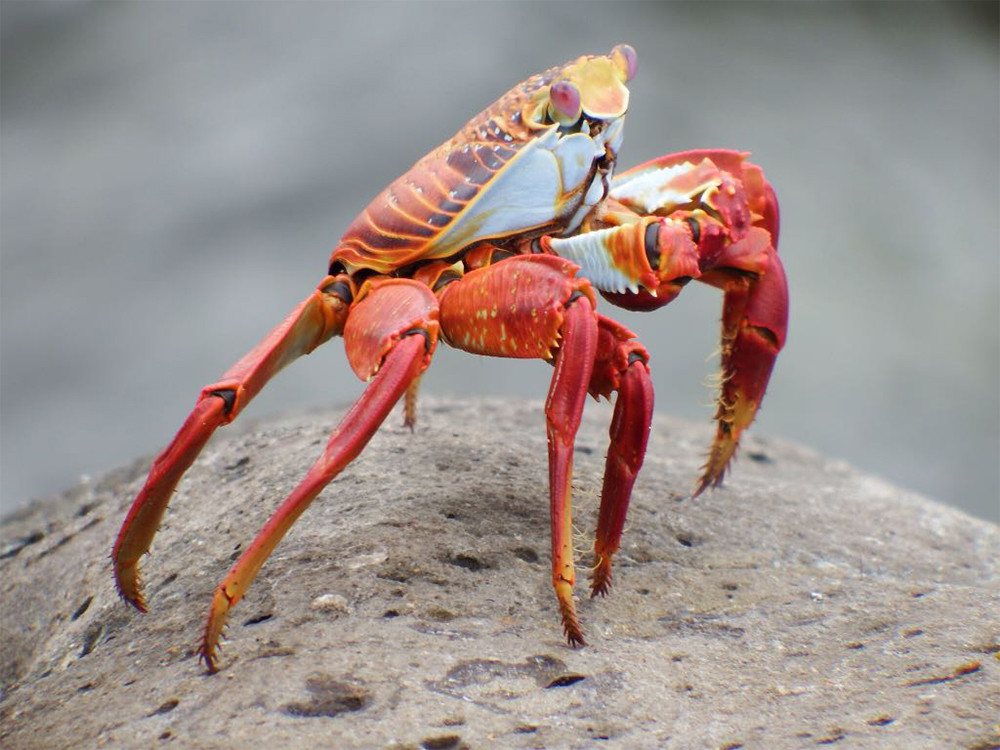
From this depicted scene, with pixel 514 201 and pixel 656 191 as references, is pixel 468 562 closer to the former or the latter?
pixel 514 201

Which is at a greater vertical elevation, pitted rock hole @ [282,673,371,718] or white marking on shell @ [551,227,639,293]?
white marking on shell @ [551,227,639,293]

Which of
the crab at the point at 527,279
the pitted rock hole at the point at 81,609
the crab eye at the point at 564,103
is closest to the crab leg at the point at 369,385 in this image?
the crab at the point at 527,279

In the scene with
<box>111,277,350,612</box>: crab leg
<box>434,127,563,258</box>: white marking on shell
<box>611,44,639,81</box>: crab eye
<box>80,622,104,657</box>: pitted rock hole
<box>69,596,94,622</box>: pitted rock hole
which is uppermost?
<box>611,44,639,81</box>: crab eye

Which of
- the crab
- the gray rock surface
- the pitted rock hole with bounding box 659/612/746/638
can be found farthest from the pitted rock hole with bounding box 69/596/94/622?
the pitted rock hole with bounding box 659/612/746/638

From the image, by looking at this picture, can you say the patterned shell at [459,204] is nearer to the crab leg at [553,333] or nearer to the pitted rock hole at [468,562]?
the crab leg at [553,333]

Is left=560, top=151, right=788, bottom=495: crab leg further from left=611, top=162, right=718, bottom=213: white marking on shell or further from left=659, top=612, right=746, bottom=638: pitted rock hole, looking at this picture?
left=659, top=612, right=746, bottom=638: pitted rock hole

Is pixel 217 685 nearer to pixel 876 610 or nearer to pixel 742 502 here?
pixel 876 610

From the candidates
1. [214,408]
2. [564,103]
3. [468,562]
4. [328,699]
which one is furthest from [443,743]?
[564,103]

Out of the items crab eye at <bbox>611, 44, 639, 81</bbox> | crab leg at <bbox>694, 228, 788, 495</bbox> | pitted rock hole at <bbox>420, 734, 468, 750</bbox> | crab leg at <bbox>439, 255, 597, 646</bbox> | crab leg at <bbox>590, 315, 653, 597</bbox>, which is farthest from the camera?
crab leg at <bbox>694, 228, 788, 495</bbox>

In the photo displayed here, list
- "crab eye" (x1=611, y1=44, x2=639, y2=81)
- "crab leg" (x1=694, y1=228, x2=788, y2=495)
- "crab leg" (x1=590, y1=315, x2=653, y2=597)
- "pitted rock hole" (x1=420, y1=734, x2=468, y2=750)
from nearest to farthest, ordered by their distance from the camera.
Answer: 1. "pitted rock hole" (x1=420, y1=734, x2=468, y2=750)
2. "crab leg" (x1=590, y1=315, x2=653, y2=597)
3. "crab eye" (x1=611, y1=44, x2=639, y2=81)
4. "crab leg" (x1=694, y1=228, x2=788, y2=495)
